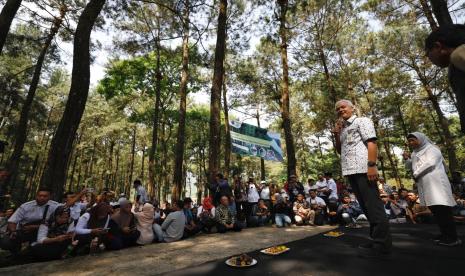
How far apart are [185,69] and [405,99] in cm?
1594

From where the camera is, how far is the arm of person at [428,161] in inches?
150

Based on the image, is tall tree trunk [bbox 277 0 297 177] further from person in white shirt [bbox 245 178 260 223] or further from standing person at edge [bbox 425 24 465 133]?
standing person at edge [bbox 425 24 465 133]

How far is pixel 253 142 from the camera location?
44.0ft

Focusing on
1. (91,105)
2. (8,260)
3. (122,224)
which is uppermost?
(91,105)

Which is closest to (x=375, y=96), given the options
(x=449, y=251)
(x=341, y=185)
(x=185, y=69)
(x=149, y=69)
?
(x=341, y=185)

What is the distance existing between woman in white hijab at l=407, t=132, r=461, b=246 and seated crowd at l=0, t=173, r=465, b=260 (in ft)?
2.07

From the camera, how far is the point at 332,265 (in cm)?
279

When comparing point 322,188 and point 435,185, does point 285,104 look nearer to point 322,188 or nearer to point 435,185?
point 322,188

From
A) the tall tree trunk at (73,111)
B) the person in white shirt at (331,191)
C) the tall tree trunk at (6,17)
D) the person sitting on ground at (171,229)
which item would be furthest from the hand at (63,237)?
the person in white shirt at (331,191)

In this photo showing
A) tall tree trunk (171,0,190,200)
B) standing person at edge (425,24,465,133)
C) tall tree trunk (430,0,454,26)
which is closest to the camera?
standing person at edge (425,24,465,133)

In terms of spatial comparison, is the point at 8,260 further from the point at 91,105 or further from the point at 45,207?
the point at 91,105

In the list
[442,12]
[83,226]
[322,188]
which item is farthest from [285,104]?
[83,226]

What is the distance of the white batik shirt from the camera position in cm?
322

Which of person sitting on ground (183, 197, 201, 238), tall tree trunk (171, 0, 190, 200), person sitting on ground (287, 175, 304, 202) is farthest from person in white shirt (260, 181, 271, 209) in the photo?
tall tree trunk (171, 0, 190, 200)
